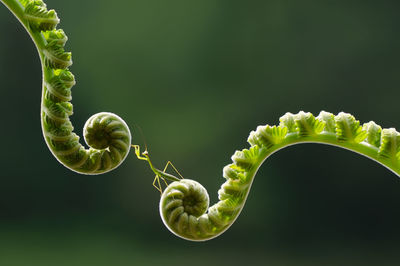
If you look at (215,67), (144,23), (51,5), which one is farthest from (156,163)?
(51,5)

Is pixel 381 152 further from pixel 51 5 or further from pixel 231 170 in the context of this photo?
pixel 51 5

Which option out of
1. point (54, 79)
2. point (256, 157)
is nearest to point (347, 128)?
point (256, 157)

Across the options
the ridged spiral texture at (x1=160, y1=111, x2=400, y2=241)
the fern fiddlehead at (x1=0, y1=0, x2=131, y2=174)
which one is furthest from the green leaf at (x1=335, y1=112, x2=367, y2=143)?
the fern fiddlehead at (x1=0, y1=0, x2=131, y2=174)

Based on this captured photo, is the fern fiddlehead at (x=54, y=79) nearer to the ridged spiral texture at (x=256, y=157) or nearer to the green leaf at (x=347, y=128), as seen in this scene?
the ridged spiral texture at (x=256, y=157)

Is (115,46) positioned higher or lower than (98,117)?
higher

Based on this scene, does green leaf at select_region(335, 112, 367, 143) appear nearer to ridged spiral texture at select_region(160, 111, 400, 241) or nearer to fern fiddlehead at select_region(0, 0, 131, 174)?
ridged spiral texture at select_region(160, 111, 400, 241)

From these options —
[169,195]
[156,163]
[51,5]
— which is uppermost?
[51,5]

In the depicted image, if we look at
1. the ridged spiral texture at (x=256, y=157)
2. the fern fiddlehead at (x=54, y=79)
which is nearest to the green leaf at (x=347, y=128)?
the ridged spiral texture at (x=256, y=157)

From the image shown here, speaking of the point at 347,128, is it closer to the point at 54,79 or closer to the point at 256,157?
the point at 256,157
